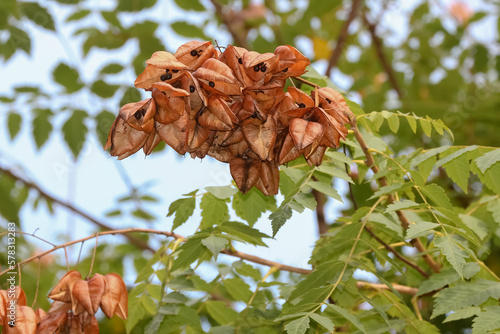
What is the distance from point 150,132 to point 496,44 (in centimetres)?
307

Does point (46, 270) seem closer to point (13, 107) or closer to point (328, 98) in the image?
point (13, 107)

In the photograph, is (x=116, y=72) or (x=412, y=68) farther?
(x=412, y=68)

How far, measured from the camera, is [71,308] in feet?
4.90

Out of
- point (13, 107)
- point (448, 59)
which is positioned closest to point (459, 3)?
point (448, 59)

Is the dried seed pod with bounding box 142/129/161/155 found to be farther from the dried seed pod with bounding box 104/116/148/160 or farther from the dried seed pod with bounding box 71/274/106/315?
the dried seed pod with bounding box 71/274/106/315

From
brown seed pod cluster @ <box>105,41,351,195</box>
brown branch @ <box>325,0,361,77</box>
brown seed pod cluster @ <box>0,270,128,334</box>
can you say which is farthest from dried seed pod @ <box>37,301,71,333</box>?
brown branch @ <box>325,0,361,77</box>

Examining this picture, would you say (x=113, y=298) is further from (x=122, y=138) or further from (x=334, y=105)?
(x=334, y=105)

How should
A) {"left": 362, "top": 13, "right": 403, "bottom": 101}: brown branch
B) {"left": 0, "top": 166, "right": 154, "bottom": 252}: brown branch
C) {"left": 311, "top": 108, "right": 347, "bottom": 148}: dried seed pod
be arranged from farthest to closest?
{"left": 362, "top": 13, "right": 403, "bottom": 101}: brown branch < {"left": 0, "top": 166, "right": 154, "bottom": 252}: brown branch < {"left": 311, "top": 108, "right": 347, "bottom": 148}: dried seed pod

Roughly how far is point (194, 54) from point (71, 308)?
74cm

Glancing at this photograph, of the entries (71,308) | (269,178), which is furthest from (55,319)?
(269,178)

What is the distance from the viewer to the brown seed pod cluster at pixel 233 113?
120 cm

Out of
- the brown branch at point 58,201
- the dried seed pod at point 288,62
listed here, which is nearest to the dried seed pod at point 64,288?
the dried seed pod at point 288,62

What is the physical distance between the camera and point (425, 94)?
4.16 meters

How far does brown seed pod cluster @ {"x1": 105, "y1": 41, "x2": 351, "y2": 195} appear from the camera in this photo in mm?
1196
